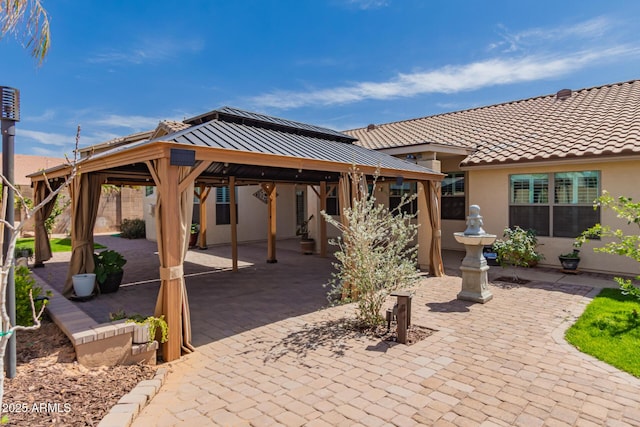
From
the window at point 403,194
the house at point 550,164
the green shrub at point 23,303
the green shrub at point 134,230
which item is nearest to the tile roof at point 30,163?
the green shrub at point 134,230

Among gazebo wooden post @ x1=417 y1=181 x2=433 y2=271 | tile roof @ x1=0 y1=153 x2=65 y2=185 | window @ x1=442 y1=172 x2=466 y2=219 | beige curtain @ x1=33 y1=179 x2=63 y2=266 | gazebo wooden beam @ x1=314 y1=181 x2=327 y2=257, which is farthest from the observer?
tile roof @ x1=0 y1=153 x2=65 y2=185

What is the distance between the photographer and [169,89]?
15.4 meters

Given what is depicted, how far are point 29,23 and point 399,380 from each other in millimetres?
6977

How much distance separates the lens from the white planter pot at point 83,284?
720 centimetres

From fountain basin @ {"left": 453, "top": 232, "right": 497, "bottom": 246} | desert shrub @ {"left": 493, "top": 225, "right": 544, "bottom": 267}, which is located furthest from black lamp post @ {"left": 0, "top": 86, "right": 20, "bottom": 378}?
desert shrub @ {"left": 493, "top": 225, "right": 544, "bottom": 267}

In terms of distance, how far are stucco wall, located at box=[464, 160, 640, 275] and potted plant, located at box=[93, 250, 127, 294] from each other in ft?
33.4

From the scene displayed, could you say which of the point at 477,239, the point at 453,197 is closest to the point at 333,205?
the point at 453,197

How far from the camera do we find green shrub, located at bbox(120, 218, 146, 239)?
749 inches

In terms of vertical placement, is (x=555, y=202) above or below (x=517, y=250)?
above

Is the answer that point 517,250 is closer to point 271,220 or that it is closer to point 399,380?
point 399,380

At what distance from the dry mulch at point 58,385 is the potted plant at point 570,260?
987cm

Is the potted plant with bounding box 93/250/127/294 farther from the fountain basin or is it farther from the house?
the house

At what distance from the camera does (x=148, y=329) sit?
14.6 feet

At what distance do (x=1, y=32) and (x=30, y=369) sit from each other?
4.46 meters
